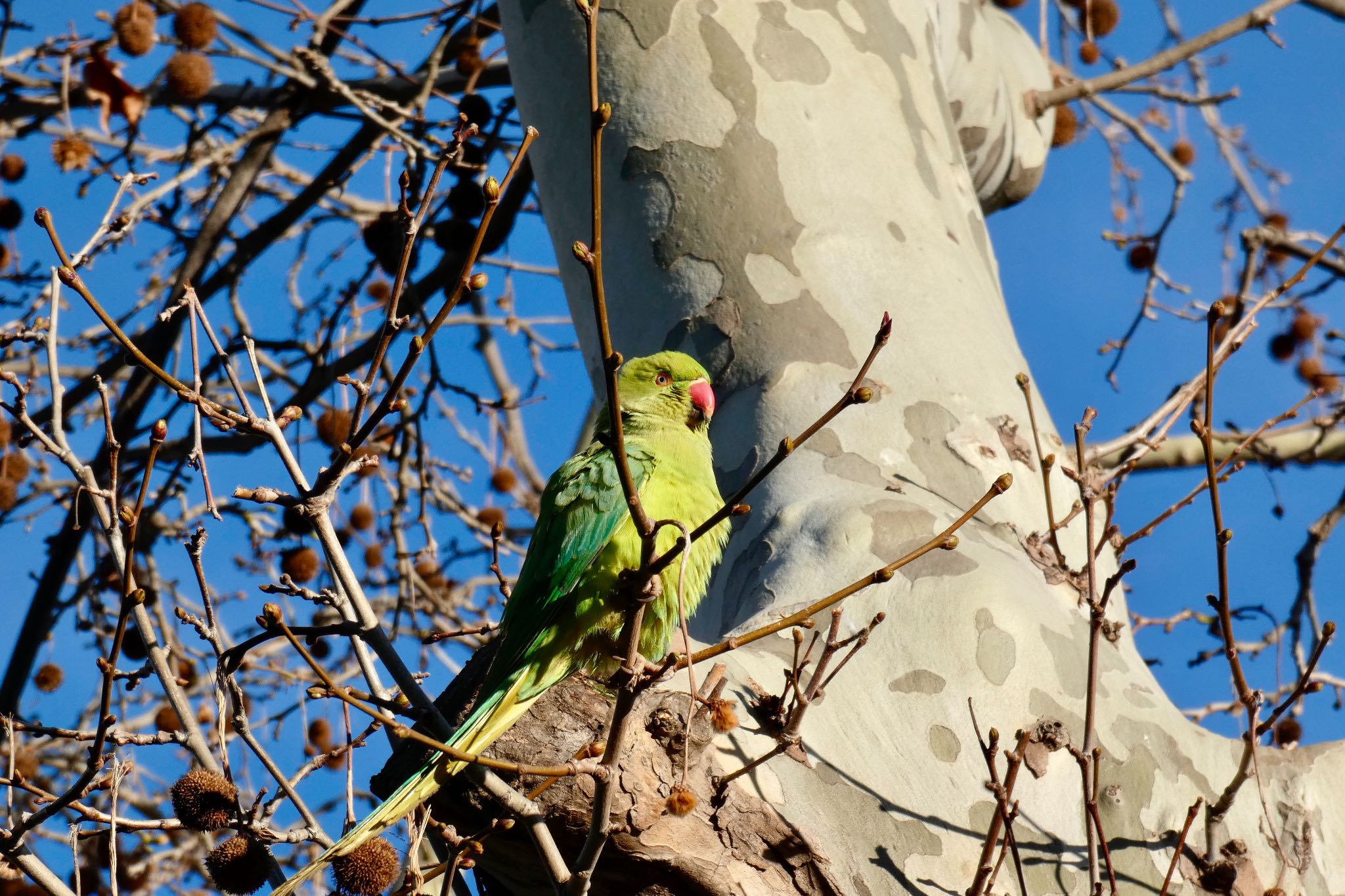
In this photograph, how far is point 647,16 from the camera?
2.64m

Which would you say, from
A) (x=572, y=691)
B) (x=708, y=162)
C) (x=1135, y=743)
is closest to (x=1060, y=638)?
(x=1135, y=743)

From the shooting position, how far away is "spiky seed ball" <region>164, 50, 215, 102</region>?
4195 millimetres

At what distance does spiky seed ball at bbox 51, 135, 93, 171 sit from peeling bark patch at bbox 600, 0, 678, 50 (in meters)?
2.52

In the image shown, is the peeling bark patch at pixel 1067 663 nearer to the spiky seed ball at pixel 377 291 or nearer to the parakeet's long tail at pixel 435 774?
the parakeet's long tail at pixel 435 774

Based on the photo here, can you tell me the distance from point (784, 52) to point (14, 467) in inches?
123

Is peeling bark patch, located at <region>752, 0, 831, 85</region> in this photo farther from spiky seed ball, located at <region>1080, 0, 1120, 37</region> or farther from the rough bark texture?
spiky seed ball, located at <region>1080, 0, 1120, 37</region>

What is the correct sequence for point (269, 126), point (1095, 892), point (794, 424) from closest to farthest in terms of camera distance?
point (1095, 892), point (794, 424), point (269, 126)

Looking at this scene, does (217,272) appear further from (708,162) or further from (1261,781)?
(1261,781)

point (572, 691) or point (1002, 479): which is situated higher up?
point (1002, 479)

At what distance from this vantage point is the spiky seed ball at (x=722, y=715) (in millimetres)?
1613

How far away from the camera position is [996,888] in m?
1.78

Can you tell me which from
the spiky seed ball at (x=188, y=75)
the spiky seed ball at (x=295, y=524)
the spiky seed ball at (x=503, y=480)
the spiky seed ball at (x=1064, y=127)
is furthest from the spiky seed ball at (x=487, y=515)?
the spiky seed ball at (x=1064, y=127)

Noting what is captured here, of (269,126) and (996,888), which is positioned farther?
(269,126)

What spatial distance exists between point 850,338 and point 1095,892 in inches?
44.9
